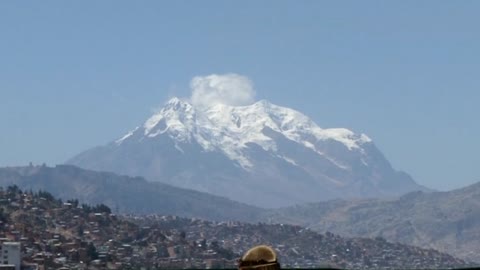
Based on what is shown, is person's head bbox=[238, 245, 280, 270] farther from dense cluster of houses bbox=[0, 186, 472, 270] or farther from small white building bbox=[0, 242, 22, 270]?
small white building bbox=[0, 242, 22, 270]

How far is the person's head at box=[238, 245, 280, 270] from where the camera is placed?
15.1ft

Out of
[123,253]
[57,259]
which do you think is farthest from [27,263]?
[123,253]

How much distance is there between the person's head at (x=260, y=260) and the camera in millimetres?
4602

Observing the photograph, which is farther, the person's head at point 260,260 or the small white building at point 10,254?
the small white building at point 10,254

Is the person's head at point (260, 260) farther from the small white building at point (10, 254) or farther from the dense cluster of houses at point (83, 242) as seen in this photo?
the small white building at point (10, 254)

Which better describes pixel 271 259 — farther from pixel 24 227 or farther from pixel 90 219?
pixel 90 219

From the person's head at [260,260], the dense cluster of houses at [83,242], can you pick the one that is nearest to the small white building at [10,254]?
the dense cluster of houses at [83,242]

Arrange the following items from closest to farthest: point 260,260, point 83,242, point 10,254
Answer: point 260,260, point 10,254, point 83,242

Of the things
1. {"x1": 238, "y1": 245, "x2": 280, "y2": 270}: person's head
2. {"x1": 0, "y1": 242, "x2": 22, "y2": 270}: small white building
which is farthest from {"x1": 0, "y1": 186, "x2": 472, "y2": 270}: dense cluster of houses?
{"x1": 238, "y1": 245, "x2": 280, "y2": 270}: person's head

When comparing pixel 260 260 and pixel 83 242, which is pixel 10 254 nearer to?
pixel 83 242

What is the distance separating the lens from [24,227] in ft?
492

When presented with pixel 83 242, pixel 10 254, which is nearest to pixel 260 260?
pixel 10 254

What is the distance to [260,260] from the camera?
466cm

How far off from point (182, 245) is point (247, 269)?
171146 mm
